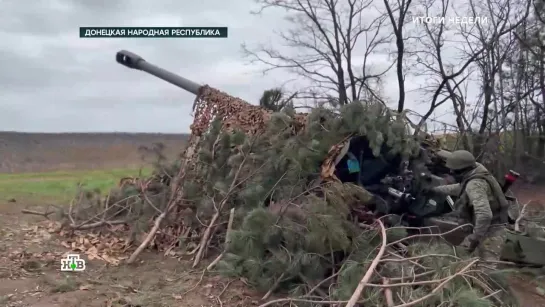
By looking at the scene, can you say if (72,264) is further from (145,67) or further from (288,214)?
(145,67)

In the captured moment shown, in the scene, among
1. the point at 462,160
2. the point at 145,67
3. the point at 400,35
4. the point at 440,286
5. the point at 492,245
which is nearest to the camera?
the point at 440,286

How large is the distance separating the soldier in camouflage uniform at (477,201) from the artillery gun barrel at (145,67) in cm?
444

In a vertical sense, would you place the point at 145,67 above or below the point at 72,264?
above

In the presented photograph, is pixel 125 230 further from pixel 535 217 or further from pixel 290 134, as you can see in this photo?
pixel 535 217

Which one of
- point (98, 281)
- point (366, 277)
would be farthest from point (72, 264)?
point (366, 277)

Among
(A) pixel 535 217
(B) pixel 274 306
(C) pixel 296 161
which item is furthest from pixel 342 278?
(A) pixel 535 217

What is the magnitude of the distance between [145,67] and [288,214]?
4.93 m

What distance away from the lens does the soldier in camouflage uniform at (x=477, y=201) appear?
5.89 m

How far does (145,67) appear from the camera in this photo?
993cm

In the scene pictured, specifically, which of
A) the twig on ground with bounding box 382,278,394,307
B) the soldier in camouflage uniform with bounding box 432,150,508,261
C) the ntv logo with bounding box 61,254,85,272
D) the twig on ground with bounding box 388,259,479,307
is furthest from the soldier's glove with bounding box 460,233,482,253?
the ntv logo with bounding box 61,254,85,272

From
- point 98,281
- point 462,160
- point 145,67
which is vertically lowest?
point 98,281

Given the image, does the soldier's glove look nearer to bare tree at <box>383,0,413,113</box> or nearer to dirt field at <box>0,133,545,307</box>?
dirt field at <box>0,133,545,307</box>

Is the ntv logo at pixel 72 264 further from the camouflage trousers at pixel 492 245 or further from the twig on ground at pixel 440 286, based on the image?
the camouflage trousers at pixel 492 245

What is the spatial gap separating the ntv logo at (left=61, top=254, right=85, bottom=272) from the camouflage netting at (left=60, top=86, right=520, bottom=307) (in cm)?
76
